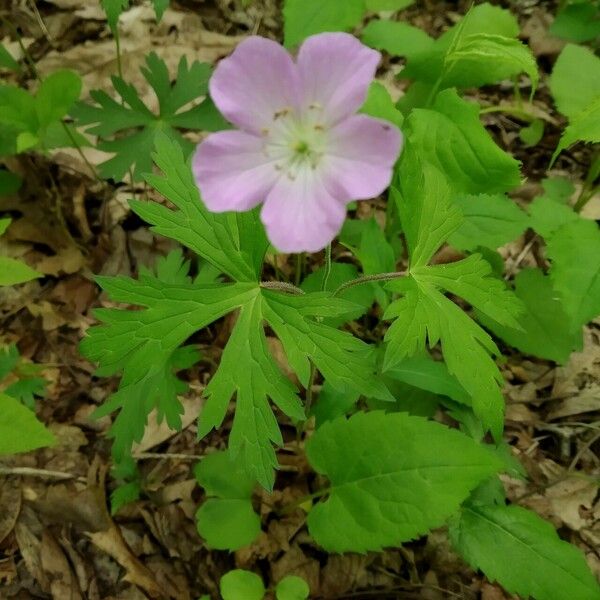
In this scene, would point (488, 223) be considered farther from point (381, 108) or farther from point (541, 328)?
point (381, 108)

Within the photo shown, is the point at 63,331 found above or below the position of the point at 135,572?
above

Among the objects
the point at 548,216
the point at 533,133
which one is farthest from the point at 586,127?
the point at 533,133

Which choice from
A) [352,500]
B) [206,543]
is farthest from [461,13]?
[206,543]

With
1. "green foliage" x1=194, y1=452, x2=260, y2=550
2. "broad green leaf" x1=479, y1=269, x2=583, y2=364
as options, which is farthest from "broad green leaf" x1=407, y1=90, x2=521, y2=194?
"green foliage" x1=194, y1=452, x2=260, y2=550

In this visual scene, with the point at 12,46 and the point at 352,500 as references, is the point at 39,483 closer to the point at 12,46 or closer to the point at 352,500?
the point at 352,500

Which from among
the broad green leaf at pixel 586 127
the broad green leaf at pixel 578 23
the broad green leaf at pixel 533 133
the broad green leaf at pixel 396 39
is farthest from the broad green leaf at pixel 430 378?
the broad green leaf at pixel 578 23

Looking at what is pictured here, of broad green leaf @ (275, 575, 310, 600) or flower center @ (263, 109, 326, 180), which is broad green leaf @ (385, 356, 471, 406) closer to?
broad green leaf @ (275, 575, 310, 600)

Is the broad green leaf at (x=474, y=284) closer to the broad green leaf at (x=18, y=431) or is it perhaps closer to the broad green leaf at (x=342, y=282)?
the broad green leaf at (x=342, y=282)
